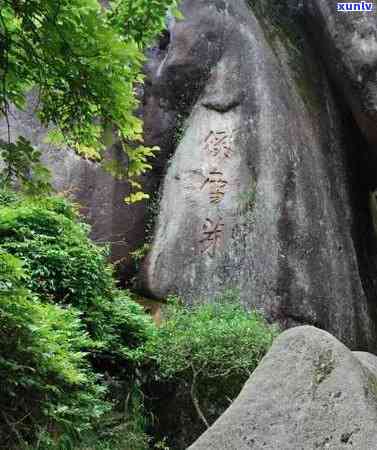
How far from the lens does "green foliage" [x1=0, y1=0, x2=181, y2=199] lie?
2602 millimetres

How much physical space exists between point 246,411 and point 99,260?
356 cm

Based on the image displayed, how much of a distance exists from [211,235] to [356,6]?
474cm

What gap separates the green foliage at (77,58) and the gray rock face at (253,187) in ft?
16.8

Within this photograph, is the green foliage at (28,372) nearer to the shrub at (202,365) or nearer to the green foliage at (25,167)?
the green foliage at (25,167)

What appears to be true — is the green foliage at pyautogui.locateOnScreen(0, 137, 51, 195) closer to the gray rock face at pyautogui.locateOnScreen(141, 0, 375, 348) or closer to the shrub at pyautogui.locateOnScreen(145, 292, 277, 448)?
the shrub at pyautogui.locateOnScreen(145, 292, 277, 448)

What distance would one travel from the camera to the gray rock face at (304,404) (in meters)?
2.47

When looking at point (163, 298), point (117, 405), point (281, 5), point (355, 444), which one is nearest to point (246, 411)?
point (355, 444)

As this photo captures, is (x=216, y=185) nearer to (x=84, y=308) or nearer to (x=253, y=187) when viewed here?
(x=253, y=187)

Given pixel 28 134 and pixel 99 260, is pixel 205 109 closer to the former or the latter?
pixel 28 134

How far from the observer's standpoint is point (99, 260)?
6.04m

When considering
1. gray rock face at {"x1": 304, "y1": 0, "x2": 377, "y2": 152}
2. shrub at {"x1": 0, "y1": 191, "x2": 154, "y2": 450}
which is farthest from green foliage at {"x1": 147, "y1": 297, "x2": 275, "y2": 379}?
gray rock face at {"x1": 304, "y1": 0, "x2": 377, "y2": 152}

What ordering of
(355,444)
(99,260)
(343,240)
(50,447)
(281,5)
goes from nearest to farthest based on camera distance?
(355,444) < (50,447) < (99,260) < (343,240) < (281,5)

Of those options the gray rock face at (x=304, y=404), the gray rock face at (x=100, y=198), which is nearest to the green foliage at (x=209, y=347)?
the gray rock face at (x=100, y=198)

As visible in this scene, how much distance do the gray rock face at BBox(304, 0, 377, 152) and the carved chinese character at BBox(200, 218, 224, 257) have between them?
350 centimetres
